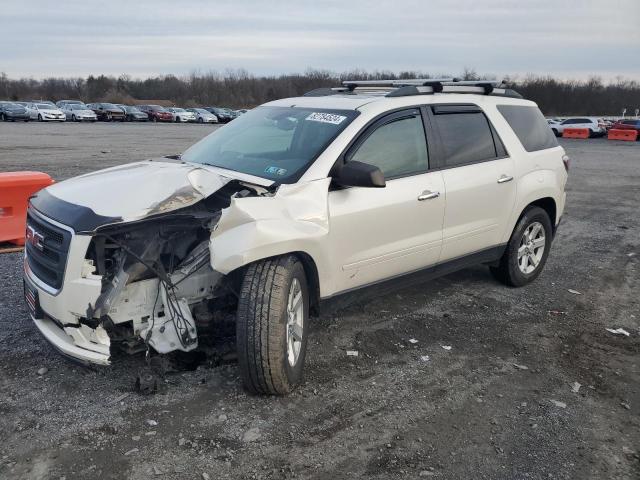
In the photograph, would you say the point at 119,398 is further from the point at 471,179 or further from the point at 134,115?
the point at 134,115

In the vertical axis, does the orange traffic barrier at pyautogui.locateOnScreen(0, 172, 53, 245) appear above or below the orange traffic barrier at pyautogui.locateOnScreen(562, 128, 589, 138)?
below

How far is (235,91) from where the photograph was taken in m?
93.4

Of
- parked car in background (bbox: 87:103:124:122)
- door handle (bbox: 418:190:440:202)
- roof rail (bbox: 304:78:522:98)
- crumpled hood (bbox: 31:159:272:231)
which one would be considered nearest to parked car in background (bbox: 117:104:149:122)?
parked car in background (bbox: 87:103:124:122)

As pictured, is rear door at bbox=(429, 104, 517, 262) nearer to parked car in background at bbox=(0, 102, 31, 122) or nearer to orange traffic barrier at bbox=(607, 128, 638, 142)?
orange traffic barrier at bbox=(607, 128, 638, 142)

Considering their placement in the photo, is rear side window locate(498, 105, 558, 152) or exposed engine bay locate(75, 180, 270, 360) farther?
rear side window locate(498, 105, 558, 152)

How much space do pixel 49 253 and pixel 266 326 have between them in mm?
1388

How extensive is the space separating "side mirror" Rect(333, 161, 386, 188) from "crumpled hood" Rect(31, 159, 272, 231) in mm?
526

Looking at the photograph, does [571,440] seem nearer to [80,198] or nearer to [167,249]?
[167,249]

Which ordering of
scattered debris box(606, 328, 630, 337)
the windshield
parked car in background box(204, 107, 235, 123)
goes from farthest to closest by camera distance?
parked car in background box(204, 107, 235, 123)
scattered debris box(606, 328, 630, 337)
the windshield

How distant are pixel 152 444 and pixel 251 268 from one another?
1.12m

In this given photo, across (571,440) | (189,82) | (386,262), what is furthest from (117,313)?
(189,82)

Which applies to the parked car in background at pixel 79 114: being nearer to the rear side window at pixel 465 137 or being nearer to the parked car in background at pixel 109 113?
the parked car in background at pixel 109 113

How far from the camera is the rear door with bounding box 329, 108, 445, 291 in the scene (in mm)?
3955

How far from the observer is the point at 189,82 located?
10125cm
